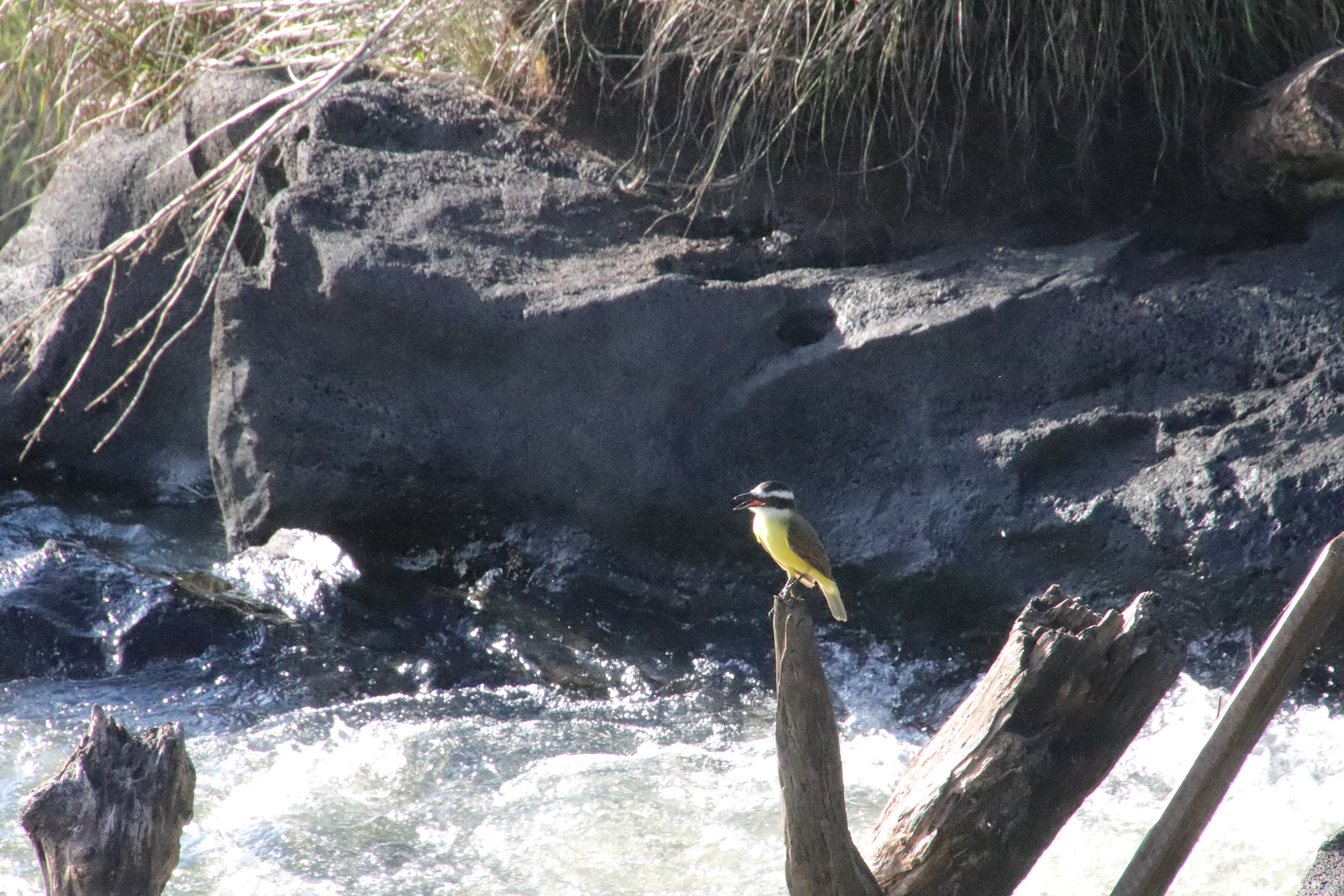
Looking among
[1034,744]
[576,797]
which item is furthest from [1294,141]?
[576,797]

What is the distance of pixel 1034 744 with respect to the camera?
265cm

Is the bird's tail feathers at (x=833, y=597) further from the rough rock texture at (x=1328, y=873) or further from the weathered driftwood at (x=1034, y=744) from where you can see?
the rough rock texture at (x=1328, y=873)

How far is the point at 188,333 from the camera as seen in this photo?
7.09m

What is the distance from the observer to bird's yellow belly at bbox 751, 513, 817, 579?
435 cm

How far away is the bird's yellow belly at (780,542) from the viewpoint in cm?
435

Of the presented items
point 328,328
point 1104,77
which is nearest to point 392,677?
point 328,328

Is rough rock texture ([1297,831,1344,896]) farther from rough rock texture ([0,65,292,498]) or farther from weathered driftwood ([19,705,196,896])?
rough rock texture ([0,65,292,498])

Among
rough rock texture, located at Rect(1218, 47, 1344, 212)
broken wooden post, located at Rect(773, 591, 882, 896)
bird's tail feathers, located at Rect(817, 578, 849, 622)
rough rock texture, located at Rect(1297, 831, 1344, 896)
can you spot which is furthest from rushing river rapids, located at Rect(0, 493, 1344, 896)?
rough rock texture, located at Rect(1218, 47, 1344, 212)

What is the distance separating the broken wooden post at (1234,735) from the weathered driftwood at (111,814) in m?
1.88

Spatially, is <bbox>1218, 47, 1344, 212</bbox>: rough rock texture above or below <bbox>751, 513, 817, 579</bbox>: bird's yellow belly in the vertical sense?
above

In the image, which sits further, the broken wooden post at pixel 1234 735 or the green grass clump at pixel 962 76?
the green grass clump at pixel 962 76

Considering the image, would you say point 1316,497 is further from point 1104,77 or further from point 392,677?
point 392,677

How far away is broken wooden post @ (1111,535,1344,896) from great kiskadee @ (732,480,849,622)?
1868 millimetres

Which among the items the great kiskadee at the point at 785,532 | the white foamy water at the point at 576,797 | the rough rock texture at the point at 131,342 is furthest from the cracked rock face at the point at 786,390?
the rough rock texture at the point at 131,342
